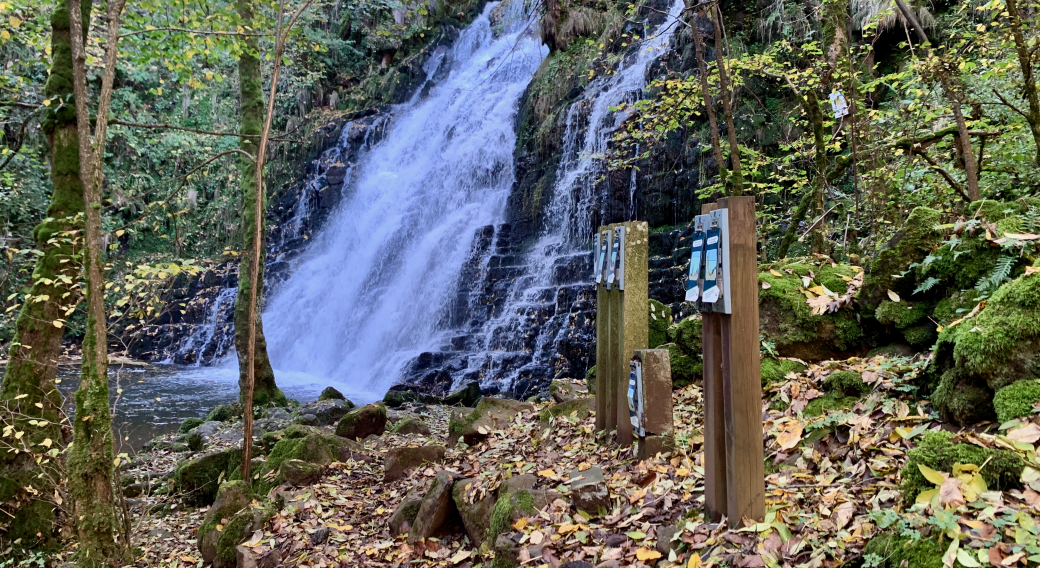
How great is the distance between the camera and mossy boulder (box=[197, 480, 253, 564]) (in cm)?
473

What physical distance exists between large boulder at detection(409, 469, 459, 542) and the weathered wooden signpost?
194cm

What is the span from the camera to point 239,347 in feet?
32.5

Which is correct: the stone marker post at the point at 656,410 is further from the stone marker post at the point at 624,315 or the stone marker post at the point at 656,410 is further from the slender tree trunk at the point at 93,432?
the slender tree trunk at the point at 93,432

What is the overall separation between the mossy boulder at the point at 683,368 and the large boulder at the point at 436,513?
2.34 metres

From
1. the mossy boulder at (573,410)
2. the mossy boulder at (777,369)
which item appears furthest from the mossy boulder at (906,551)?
the mossy boulder at (573,410)

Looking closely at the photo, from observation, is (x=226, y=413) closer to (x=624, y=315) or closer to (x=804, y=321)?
(x=624, y=315)

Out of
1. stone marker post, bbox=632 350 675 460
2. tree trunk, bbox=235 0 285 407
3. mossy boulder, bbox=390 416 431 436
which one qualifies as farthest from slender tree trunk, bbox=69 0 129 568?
tree trunk, bbox=235 0 285 407

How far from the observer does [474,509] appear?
3.93 m

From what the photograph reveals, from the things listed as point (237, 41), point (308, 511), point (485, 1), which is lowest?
point (308, 511)

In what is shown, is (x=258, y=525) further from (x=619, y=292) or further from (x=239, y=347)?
(x=239, y=347)

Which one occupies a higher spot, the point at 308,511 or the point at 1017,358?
the point at 1017,358

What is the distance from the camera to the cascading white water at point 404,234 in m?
15.0

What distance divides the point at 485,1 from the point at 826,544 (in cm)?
2818

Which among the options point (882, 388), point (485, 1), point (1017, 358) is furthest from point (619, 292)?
point (485, 1)
